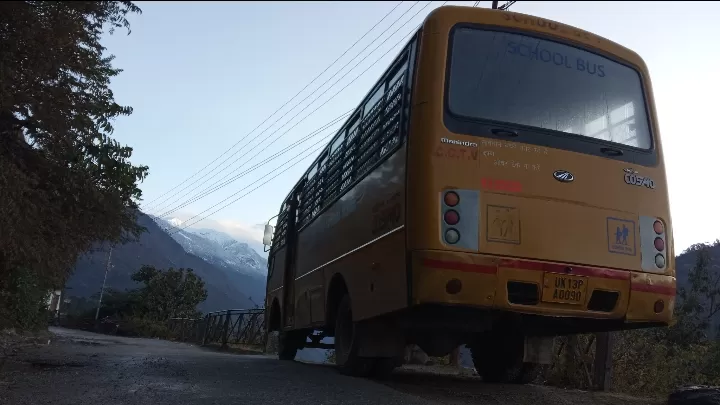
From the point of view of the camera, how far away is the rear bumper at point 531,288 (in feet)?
16.4

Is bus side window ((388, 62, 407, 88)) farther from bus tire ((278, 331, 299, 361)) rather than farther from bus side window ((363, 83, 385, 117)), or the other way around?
bus tire ((278, 331, 299, 361))

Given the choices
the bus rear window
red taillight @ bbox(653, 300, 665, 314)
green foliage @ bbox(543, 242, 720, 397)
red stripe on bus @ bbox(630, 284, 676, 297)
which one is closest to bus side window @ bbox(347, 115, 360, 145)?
the bus rear window

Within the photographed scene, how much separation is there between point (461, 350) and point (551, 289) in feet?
25.4

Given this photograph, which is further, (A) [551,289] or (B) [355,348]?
(B) [355,348]

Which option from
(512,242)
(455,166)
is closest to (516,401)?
(512,242)

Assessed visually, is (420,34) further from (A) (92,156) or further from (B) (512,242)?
(A) (92,156)

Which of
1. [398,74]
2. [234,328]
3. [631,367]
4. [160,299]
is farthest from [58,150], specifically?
[160,299]

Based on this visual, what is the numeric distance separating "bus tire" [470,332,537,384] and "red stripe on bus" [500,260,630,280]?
164cm

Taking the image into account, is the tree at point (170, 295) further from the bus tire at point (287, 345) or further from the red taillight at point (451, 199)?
the red taillight at point (451, 199)

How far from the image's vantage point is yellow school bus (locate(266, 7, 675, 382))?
5.14 meters

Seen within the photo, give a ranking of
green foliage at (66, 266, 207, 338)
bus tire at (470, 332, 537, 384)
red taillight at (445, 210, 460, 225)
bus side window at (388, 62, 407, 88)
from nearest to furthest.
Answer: red taillight at (445, 210, 460, 225)
bus side window at (388, 62, 407, 88)
bus tire at (470, 332, 537, 384)
green foliage at (66, 266, 207, 338)

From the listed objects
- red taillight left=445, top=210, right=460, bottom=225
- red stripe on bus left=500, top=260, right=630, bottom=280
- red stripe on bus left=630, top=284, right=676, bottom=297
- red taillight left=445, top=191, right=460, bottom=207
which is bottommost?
red stripe on bus left=630, top=284, right=676, bottom=297

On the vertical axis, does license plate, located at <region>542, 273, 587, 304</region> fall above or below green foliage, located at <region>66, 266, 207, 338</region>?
below

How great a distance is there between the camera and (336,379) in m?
6.58
